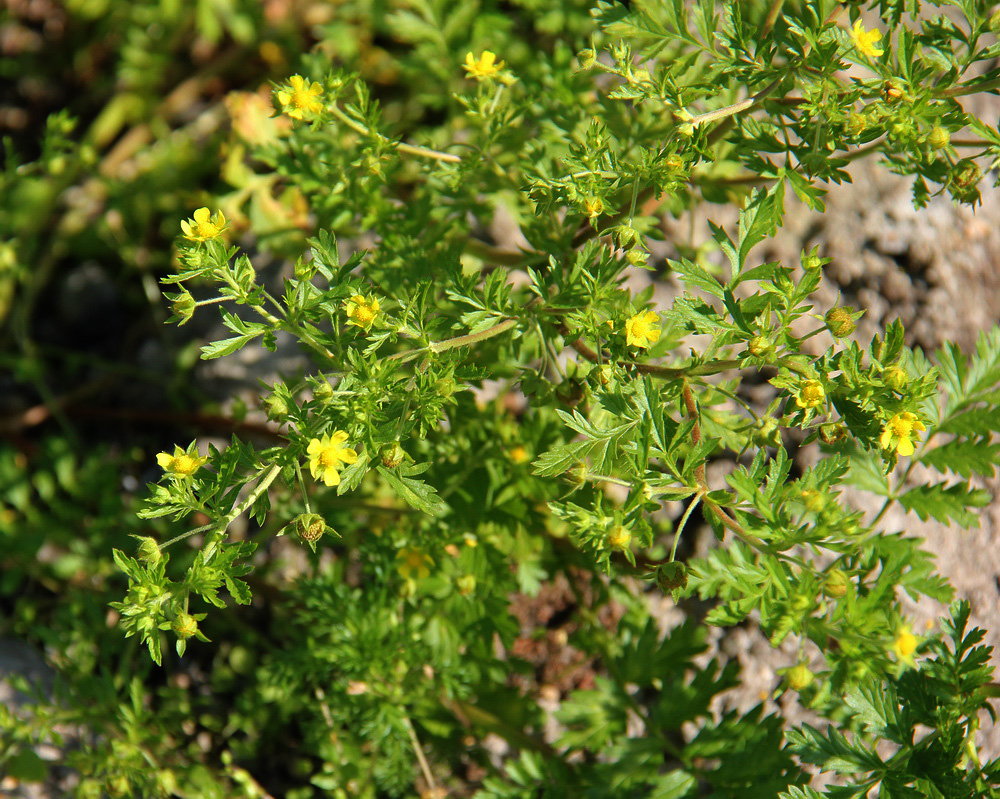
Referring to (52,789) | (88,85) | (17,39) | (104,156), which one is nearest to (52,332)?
(104,156)

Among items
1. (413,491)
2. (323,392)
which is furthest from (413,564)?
(323,392)

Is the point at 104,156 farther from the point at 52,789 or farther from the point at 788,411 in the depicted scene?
the point at 788,411

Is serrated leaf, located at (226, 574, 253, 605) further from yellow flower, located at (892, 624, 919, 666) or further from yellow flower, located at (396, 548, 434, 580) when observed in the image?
yellow flower, located at (892, 624, 919, 666)

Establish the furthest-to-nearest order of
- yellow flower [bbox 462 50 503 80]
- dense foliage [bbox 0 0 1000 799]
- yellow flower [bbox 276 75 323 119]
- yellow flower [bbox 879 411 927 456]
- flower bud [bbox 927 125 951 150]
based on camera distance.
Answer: yellow flower [bbox 462 50 503 80], yellow flower [bbox 276 75 323 119], flower bud [bbox 927 125 951 150], dense foliage [bbox 0 0 1000 799], yellow flower [bbox 879 411 927 456]

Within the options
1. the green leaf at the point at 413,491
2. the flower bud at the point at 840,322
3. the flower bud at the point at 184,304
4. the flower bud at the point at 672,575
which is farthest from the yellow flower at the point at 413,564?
the flower bud at the point at 840,322

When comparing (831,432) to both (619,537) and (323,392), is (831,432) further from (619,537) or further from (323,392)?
(323,392)

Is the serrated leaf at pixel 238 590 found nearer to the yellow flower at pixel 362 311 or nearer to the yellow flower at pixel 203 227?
the yellow flower at pixel 362 311

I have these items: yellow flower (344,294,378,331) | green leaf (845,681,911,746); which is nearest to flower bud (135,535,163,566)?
yellow flower (344,294,378,331)
